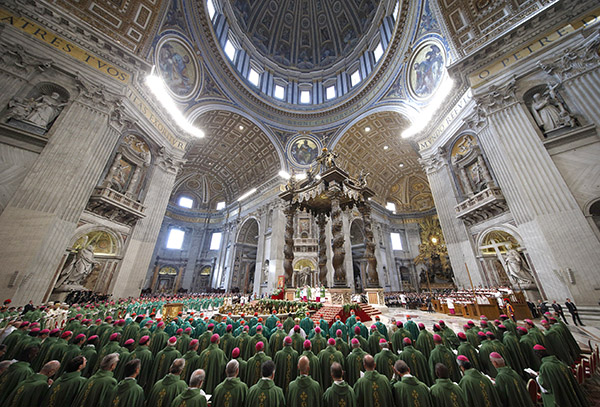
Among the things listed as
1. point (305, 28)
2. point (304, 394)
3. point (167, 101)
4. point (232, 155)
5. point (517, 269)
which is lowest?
point (304, 394)

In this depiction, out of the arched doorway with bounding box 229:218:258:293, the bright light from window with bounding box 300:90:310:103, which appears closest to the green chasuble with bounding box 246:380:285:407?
the arched doorway with bounding box 229:218:258:293

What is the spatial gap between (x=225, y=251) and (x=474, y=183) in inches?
835

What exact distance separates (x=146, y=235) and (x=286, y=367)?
37.8 ft

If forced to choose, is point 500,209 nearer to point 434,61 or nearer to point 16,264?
point 434,61

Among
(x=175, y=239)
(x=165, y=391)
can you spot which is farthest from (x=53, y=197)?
(x=175, y=239)

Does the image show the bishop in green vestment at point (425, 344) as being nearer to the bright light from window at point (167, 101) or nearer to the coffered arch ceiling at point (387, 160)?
the coffered arch ceiling at point (387, 160)

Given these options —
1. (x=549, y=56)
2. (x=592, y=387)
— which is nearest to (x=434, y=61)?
(x=549, y=56)

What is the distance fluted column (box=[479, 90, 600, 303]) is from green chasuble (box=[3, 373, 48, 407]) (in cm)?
1172

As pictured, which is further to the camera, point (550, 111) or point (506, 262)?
point (506, 262)

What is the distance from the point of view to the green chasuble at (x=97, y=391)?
198 cm

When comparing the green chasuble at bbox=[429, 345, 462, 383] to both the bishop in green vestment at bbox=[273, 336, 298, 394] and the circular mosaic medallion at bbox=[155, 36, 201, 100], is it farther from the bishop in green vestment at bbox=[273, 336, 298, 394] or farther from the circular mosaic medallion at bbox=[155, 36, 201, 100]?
the circular mosaic medallion at bbox=[155, 36, 201, 100]

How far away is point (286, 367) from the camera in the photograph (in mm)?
3109

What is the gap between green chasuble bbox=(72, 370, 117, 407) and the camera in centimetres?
198

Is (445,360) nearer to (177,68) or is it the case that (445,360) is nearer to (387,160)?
(177,68)
